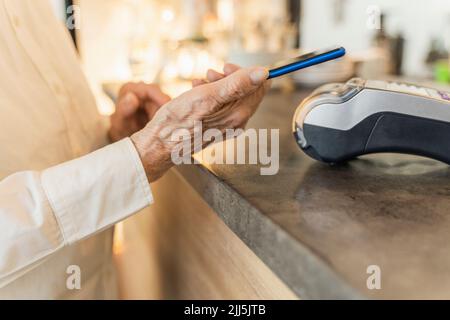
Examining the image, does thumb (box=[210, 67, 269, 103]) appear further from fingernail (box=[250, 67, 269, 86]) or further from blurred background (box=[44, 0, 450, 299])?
blurred background (box=[44, 0, 450, 299])

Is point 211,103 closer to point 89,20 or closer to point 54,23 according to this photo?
point 54,23

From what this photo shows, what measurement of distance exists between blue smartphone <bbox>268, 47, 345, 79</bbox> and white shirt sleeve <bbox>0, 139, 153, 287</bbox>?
18 centimetres

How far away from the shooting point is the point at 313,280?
11.4 inches

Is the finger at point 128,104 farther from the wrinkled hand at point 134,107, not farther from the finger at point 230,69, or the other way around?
the finger at point 230,69

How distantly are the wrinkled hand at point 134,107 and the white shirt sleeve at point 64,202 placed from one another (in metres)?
0.26

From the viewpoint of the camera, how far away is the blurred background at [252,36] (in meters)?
1.63

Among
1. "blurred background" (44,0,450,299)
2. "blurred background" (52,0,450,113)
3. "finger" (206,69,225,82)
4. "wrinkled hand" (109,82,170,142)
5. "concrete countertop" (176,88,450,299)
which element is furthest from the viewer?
"blurred background" (52,0,450,113)

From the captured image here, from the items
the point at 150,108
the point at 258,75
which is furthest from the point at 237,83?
the point at 150,108

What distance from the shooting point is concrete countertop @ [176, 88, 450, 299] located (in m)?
0.28

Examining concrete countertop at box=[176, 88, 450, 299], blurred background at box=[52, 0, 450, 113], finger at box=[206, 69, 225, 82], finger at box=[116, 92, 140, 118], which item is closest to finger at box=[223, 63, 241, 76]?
finger at box=[206, 69, 225, 82]

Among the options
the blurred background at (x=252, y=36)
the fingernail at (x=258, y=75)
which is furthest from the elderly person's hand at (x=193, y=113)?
the blurred background at (x=252, y=36)

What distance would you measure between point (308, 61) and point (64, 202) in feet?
0.98
